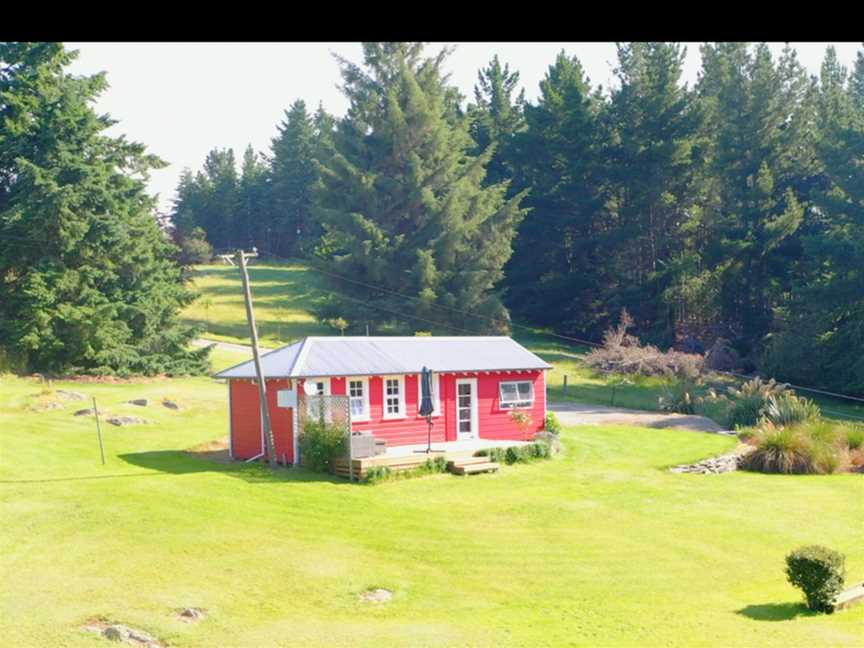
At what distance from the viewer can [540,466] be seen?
29547 millimetres

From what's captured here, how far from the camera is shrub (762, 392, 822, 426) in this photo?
115 ft

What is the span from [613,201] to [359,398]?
44.4 metres

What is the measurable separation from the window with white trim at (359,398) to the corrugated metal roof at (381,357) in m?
0.40

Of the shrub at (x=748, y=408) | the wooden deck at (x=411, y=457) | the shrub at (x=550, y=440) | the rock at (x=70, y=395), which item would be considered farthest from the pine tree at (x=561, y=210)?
the rock at (x=70, y=395)

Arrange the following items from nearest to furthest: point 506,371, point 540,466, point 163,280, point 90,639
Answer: point 90,639
point 540,466
point 506,371
point 163,280

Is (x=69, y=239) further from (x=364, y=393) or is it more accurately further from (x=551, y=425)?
(x=551, y=425)

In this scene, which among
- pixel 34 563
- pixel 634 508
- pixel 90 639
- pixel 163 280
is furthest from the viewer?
pixel 163 280

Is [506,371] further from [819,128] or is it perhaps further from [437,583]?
[819,128]

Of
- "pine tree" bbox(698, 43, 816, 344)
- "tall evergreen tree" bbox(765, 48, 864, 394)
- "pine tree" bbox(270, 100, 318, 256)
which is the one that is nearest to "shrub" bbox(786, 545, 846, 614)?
"tall evergreen tree" bbox(765, 48, 864, 394)

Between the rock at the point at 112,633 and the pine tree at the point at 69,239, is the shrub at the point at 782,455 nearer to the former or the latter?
the rock at the point at 112,633

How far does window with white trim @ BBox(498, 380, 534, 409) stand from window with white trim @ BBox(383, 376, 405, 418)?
410 cm

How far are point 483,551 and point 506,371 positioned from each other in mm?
13086

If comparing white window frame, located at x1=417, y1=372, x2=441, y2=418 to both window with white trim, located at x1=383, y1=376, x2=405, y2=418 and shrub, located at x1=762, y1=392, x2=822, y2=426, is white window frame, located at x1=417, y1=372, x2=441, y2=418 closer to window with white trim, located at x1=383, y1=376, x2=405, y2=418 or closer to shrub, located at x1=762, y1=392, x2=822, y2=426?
window with white trim, located at x1=383, y1=376, x2=405, y2=418
